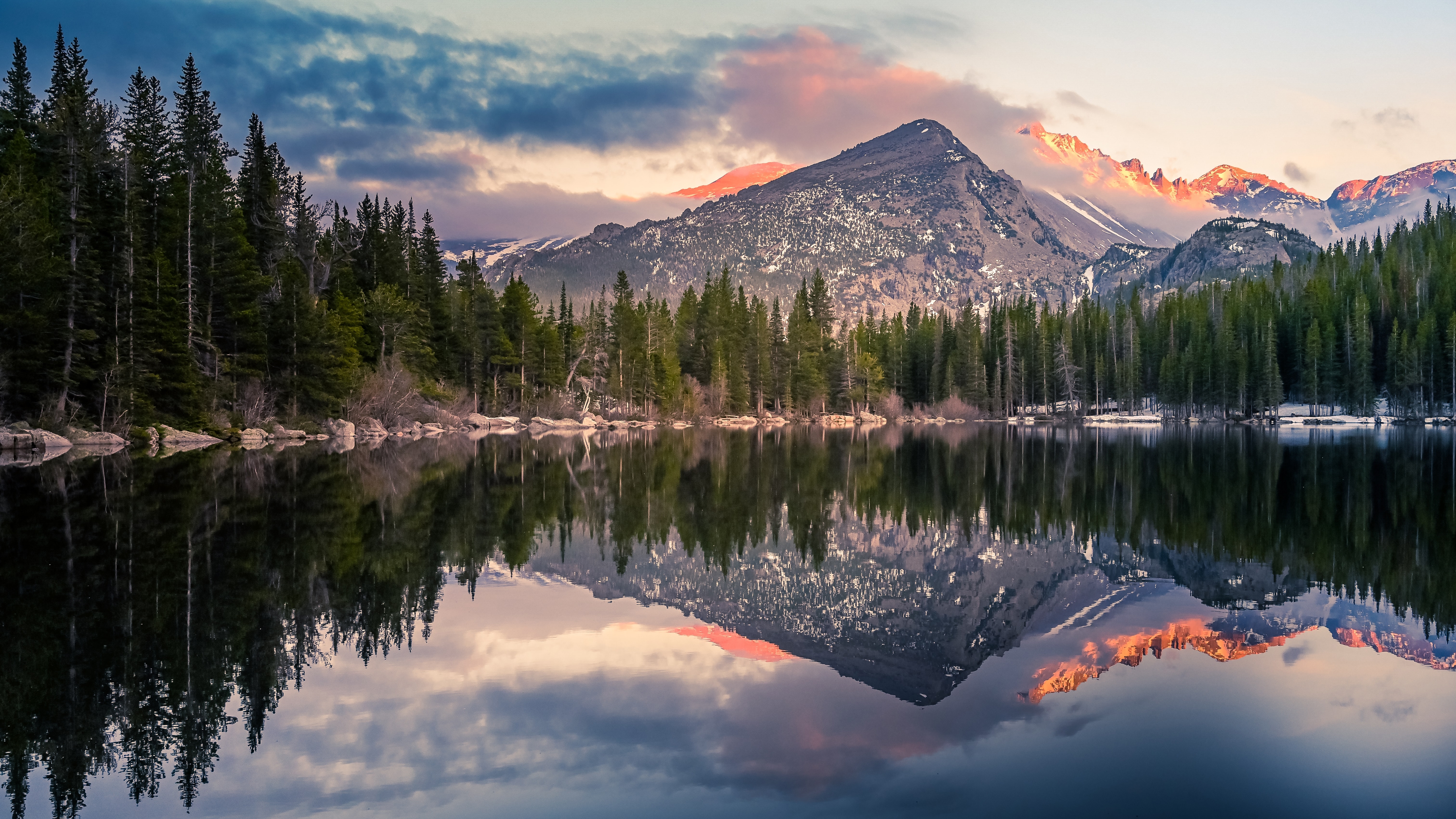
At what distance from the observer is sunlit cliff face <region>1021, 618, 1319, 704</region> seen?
843 centimetres

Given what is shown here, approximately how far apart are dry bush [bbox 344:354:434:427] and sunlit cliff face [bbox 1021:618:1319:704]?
52.6 meters

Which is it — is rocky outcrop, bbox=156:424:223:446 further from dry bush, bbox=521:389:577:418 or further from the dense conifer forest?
dry bush, bbox=521:389:577:418

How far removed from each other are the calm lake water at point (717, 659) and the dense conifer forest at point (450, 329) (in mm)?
22140

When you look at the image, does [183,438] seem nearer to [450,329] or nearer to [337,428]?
[337,428]

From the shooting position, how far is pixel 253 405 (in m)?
48.5

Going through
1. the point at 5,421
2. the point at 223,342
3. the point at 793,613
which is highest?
the point at 223,342

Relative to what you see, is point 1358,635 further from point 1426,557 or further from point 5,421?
point 5,421

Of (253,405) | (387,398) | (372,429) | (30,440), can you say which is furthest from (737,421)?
(30,440)

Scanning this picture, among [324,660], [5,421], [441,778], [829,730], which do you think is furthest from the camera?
[5,421]

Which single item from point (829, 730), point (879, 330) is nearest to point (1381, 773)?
point (829, 730)

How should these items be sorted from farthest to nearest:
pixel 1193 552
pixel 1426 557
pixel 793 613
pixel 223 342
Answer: pixel 223 342
pixel 1193 552
pixel 1426 557
pixel 793 613

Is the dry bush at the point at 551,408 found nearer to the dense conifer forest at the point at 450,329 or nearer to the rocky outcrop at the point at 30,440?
the dense conifer forest at the point at 450,329

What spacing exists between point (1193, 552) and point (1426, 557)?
3.12 m

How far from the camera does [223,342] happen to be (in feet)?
160
